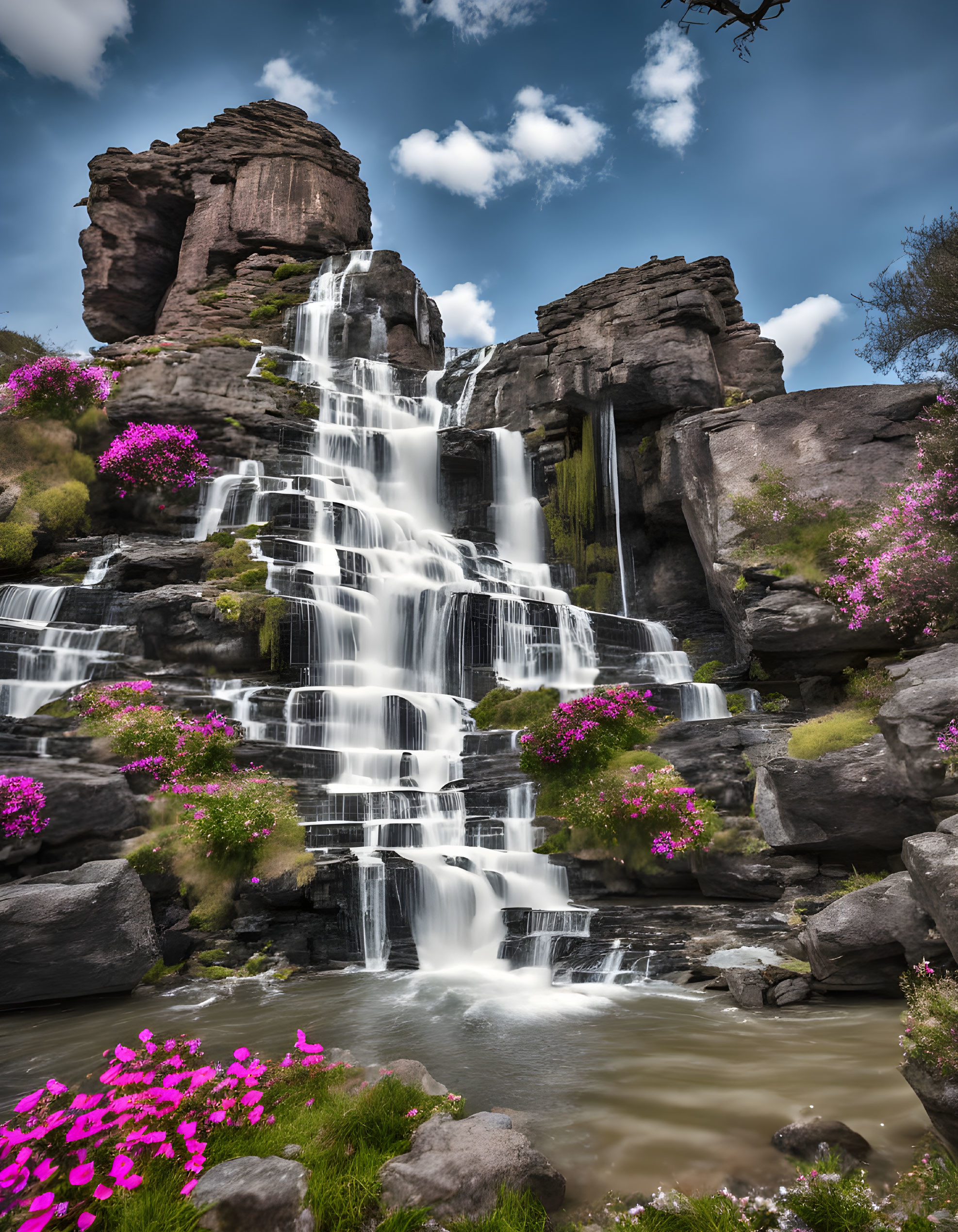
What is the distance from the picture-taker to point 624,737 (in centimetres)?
1238

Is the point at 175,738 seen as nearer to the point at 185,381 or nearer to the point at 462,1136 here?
the point at 462,1136

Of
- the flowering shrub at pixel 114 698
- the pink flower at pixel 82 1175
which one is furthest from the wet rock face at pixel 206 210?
the pink flower at pixel 82 1175

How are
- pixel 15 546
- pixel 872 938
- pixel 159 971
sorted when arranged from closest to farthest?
pixel 872 938 → pixel 159 971 → pixel 15 546

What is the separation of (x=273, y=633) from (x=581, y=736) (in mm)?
7048

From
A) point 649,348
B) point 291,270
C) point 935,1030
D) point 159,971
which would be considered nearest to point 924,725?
point 935,1030

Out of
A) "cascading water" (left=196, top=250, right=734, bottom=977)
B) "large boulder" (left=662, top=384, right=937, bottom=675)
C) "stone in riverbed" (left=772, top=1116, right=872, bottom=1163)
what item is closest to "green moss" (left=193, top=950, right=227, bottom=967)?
"cascading water" (left=196, top=250, right=734, bottom=977)

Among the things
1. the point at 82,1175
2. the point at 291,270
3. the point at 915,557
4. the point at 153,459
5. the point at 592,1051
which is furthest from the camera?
the point at 291,270

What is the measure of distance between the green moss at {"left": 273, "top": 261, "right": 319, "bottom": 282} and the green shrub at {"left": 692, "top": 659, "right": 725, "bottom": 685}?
25796 millimetres

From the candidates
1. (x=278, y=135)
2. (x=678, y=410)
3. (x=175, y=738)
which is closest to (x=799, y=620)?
(x=678, y=410)

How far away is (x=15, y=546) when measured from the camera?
1761cm

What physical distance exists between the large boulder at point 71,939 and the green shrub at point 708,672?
39.8 ft

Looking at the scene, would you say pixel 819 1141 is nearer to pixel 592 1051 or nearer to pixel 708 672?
pixel 592 1051

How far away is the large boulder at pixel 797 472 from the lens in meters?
13.6

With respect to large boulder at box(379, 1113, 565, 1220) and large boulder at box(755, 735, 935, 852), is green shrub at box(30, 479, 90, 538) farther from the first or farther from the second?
large boulder at box(379, 1113, 565, 1220)
